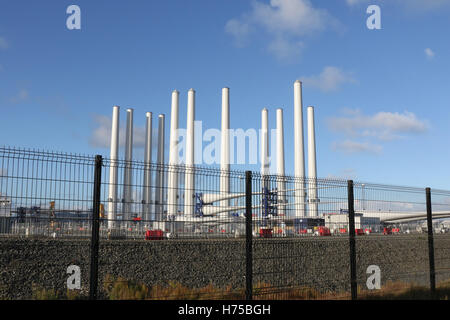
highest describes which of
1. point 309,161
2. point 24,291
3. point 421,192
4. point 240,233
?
point 309,161

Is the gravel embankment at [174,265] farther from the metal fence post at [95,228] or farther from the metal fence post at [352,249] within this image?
the metal fence post at [95,228]

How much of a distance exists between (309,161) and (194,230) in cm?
6425

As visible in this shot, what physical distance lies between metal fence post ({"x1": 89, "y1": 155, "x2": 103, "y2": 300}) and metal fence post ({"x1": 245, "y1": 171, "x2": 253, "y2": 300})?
2.97 m

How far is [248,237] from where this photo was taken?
28.9ft

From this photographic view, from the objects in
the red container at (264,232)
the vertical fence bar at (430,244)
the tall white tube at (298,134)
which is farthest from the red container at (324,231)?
the tall white tube at (298,134)

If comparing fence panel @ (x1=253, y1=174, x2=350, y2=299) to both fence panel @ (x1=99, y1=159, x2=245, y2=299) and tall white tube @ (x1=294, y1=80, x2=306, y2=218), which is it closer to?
fence panel @ (x1=99, y1=159, x2=245, y2=299)

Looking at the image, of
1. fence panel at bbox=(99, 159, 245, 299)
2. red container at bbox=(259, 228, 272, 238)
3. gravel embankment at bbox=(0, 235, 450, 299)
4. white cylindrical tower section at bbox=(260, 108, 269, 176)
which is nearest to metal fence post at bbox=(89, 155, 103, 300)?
Answer: fence panel at bbox=(99, 159, 245, 299)

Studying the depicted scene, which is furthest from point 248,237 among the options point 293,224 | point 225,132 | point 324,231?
point 225,132

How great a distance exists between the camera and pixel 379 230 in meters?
13.5

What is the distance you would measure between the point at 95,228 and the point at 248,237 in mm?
3096

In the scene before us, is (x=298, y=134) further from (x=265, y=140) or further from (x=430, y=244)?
(x=430, y=244)

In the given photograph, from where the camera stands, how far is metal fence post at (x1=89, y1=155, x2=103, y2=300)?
736cm
